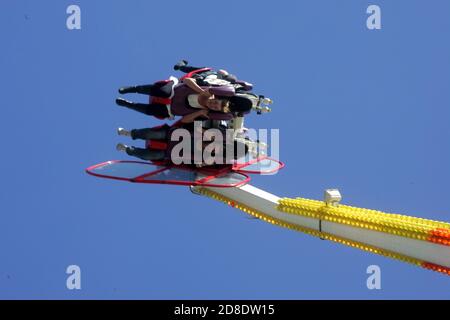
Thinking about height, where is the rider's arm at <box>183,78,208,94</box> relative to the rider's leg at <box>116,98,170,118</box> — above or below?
above

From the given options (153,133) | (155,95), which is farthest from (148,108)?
(153,133)

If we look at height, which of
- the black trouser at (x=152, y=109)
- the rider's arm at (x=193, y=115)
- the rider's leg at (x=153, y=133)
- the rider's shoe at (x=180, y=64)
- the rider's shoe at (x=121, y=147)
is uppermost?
the rider's shoe at (x=180, y=64)

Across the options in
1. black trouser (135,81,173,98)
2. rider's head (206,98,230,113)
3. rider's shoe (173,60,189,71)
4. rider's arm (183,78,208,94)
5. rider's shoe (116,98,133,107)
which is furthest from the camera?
rider's shoe (173,60,189,71)

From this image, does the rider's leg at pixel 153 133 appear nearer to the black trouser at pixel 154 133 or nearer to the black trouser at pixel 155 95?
the black trouser at pixel 154 133

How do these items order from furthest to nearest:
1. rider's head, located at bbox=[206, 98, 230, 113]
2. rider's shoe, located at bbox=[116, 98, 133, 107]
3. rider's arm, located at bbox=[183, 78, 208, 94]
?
rider's shoe, located at bbox=[116, 98, 133, 107] < rider's arm, located at bbox=[183, 78, 208, 94] < rider's head, located at bbox=[206, 98, 230, 113]

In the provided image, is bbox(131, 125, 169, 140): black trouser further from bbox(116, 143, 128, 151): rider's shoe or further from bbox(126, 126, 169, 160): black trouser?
bbox(116, 143, 128, 151): rider's shoe

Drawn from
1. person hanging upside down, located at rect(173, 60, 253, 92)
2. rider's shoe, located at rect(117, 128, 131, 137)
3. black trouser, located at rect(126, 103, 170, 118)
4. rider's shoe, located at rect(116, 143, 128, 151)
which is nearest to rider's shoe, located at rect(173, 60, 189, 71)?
person hanging upside down, located at rect(173, 60, 253, 92)

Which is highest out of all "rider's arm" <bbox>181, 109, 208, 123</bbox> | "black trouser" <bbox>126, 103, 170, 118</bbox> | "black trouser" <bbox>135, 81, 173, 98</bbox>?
"black trouser" <bbox>135, 81, 173, 98</bbox>

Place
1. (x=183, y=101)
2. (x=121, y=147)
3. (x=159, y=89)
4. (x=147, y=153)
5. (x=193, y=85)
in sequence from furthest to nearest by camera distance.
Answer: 1. (x=121, y=147)
2. (x=147, y=153)
3. (x=159, y=89)
4. (x=183, y=101)
5. (x=193, y=85)

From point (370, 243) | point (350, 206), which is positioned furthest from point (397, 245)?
point (350, 206)

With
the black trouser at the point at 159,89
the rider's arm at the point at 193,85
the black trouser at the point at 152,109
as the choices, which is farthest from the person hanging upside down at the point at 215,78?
the black trouser at the point at 152,109

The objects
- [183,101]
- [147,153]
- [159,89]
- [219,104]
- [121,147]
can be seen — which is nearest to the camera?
[219,104]

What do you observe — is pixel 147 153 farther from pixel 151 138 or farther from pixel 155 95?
pixel 155 95

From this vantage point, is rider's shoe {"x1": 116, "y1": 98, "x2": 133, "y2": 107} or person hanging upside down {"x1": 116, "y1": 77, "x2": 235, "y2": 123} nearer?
person hanging upside down {"x1": 116, "y1": 77, "x2": 235, "y2": 123}
